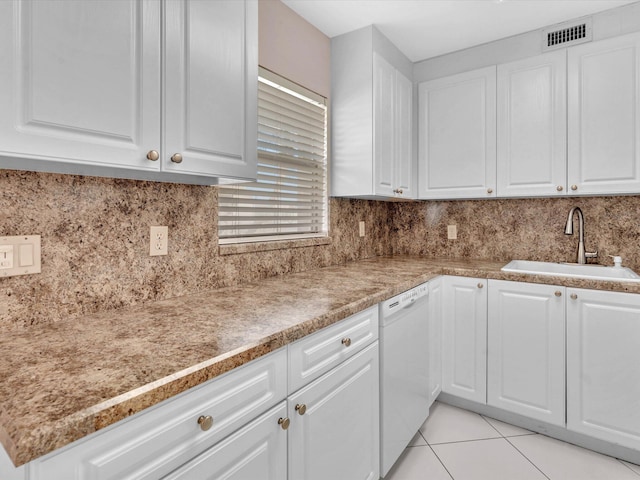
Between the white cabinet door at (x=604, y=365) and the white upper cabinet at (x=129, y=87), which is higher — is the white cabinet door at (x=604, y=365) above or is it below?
below

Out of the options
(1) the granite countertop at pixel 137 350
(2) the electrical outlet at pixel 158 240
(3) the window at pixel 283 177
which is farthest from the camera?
(3) the window at pixel 283 177

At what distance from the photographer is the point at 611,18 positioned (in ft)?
6.68

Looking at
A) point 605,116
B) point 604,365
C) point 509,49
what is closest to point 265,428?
point 604,365

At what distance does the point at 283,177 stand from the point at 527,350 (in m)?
1.69

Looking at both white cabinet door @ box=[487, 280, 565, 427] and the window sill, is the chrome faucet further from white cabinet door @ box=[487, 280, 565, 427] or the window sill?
the window sill

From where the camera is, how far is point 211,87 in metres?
1.19

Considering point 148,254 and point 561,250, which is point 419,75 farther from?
point 148,254

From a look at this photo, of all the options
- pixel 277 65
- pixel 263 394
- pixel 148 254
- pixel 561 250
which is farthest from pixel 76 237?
pixel 561 250

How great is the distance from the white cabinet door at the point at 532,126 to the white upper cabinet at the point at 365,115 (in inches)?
27.5

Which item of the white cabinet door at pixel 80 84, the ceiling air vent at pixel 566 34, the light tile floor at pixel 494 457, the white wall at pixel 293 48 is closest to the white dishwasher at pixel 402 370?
the light tile floor at pixel 494 457

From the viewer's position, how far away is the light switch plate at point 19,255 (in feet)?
3.31

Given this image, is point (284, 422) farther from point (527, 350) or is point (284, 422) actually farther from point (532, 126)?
point (532, 126)

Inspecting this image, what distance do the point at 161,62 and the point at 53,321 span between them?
858mm

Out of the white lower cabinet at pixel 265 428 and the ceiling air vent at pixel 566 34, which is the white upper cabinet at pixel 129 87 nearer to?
the white lower cabinet at pixel 265 428
